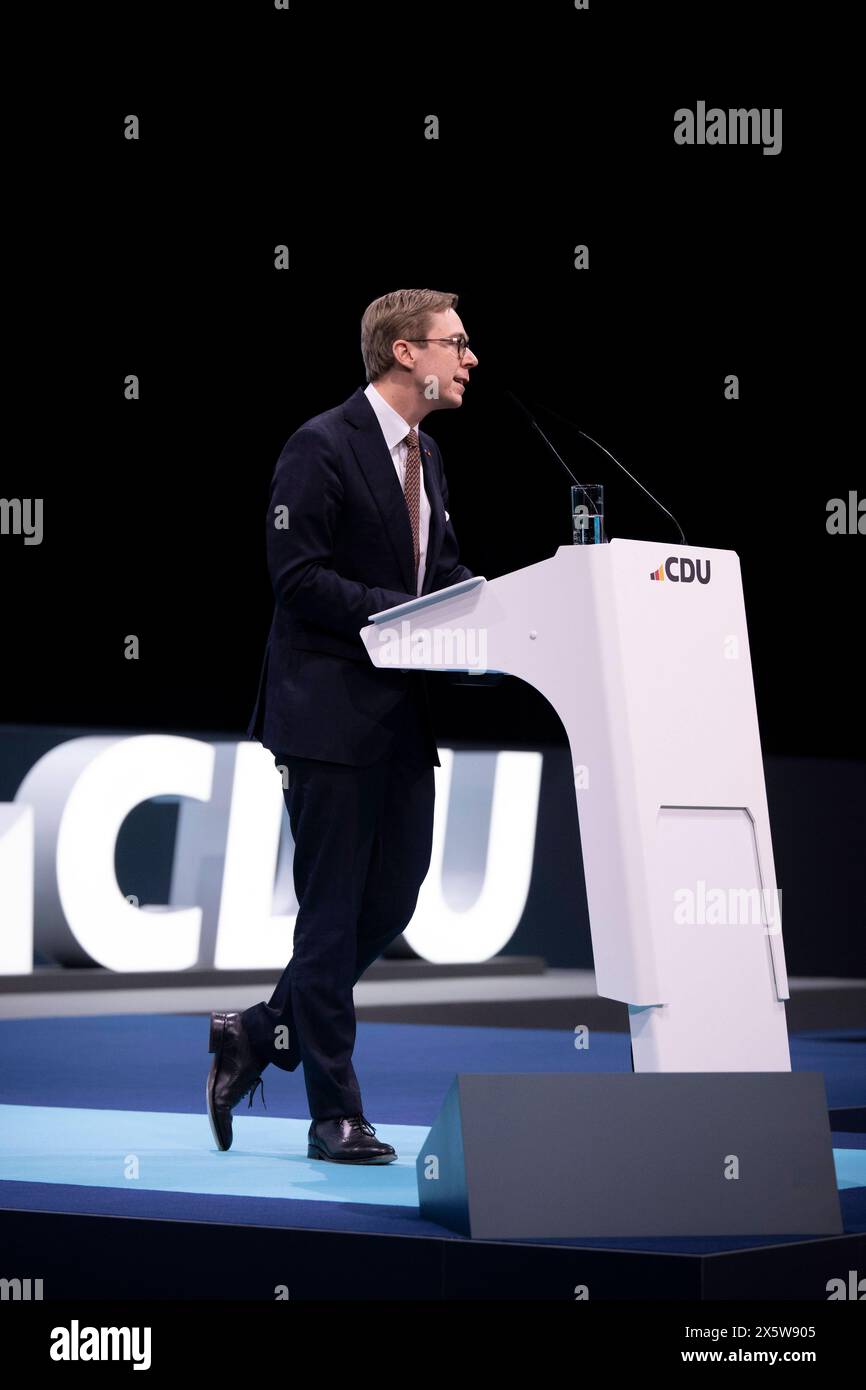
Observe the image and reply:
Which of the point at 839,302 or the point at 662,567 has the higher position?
the point at 839,302

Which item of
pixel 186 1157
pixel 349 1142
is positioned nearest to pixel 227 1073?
pixel 186 1157

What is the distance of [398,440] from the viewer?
3.42 m

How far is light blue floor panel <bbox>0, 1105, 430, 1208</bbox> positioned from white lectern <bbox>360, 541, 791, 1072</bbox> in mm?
542

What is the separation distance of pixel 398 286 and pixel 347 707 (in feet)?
16.7

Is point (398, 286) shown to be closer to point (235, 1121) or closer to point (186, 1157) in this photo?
point (235, 1121)

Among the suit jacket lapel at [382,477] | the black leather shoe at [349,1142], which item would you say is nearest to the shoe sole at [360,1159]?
the black leather shoe at [349,1142]

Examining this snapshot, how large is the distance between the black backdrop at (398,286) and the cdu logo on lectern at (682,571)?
4.42 metres

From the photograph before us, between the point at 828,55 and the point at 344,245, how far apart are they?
90.9 inches

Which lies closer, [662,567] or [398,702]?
[662,567]

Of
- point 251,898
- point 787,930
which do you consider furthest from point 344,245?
point 787,930

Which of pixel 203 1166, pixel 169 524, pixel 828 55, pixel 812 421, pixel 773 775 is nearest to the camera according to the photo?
pixel 203 1166

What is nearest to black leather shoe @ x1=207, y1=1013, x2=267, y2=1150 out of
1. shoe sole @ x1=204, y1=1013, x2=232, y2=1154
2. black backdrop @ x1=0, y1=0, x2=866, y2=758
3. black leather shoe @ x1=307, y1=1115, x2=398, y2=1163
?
shoe sole @ x1=204, y1=1013, x2=232, y2=1154

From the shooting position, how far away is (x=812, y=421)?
28.1ft

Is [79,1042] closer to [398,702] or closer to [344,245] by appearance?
[398,702]
